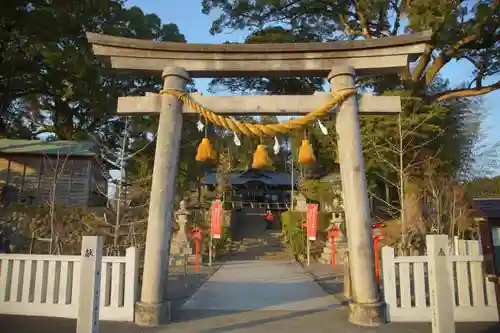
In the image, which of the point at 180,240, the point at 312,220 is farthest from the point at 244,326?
the point at 180,240

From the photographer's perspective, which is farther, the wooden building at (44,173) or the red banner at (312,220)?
the wooden building at (44,173)

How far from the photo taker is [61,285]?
5.52m

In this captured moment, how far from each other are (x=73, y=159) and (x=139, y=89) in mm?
5843

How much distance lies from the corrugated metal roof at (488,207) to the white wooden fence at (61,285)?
4.94 m

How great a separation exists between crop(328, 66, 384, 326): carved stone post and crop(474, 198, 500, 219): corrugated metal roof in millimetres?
1456

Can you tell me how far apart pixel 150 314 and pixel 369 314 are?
10.3 ft

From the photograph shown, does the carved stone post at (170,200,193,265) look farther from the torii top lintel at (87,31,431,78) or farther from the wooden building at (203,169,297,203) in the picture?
the wooden building at (203,169,297,203)

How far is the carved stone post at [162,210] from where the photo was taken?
5.25m

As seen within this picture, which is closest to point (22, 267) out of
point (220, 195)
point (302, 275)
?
point (302, 275)

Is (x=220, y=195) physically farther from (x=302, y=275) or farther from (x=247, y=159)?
(x=302, y=275)

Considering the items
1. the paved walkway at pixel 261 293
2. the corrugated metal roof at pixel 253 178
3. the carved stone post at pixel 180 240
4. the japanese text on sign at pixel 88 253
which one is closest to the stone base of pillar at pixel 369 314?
the paved walkway at pixel 261 293

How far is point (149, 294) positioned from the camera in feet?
17.3

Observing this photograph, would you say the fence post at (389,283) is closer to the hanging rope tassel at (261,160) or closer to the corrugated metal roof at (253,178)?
the hanging rope tassel at (261,160)

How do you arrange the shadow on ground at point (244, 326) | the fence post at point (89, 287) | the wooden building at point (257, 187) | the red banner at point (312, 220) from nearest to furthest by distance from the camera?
1. the fence post at point (89, 287)
2. the shadow on ground at point (244, 326)
3. the red banner at point (312, 220)
4. the wooden building at point (257, 187)
